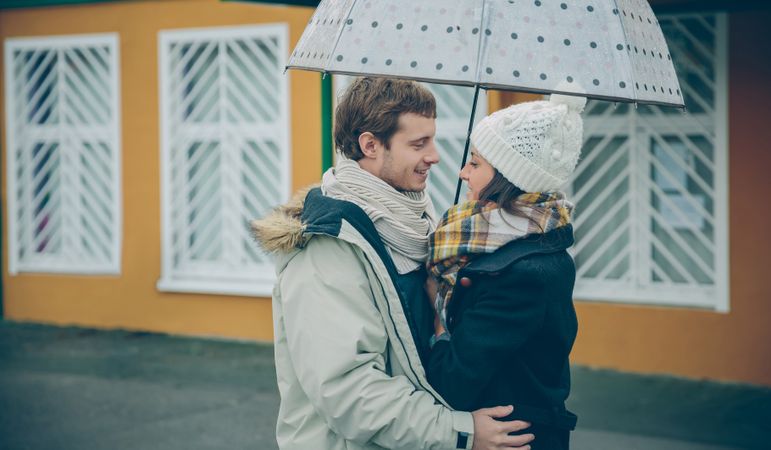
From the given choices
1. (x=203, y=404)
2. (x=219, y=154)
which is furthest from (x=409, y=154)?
(x=219, y=154)

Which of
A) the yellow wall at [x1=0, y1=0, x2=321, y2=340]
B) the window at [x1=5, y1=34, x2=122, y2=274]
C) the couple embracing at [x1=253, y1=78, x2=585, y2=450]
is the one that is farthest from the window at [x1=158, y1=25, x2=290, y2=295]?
the couple embracing at [x1=253, y1=78, x2=585, y2=450]

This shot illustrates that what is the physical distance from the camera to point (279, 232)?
2.29 m

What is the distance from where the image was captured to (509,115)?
7.47 feet

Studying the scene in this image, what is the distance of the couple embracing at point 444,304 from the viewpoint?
2188 mm

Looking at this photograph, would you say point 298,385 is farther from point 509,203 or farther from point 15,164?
point 15,164

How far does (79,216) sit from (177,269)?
116 centimetres

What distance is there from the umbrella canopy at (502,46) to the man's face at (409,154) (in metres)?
0.25

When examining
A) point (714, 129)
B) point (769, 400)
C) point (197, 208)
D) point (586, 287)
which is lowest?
point (769, 400)

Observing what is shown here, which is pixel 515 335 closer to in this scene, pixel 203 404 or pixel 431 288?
pixel 431 288

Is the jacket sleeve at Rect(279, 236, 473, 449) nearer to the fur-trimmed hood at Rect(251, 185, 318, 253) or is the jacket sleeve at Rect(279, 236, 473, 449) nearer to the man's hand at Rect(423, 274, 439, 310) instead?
the fur-trimmed hood at Rect(251, 185, 318, 253)

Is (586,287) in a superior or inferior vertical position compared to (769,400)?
→ superior

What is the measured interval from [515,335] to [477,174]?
1.38ft

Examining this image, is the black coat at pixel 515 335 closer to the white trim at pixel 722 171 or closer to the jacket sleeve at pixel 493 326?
the jacket sleeve at pixel 493 326

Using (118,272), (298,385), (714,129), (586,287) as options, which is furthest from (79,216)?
(298,385)
